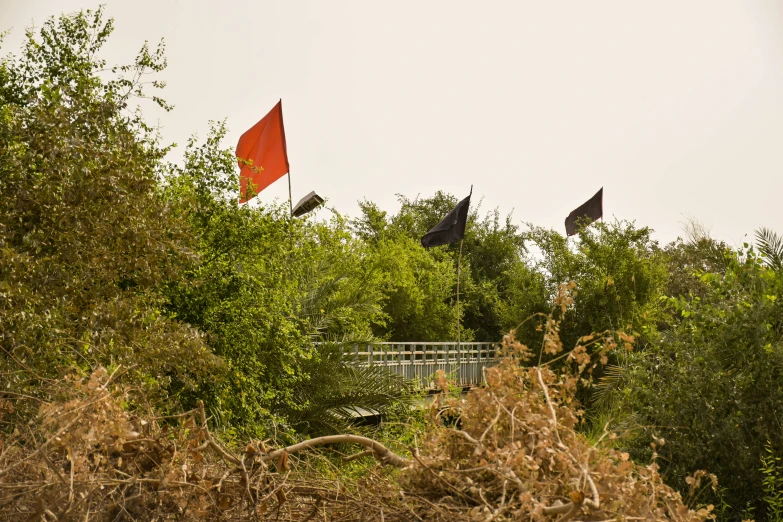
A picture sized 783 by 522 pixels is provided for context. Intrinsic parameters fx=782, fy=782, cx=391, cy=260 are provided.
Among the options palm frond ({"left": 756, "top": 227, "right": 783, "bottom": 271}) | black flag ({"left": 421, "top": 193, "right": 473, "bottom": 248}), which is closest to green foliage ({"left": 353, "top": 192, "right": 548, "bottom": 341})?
black flag ({"left": 421, "top": 193, "right": 473, "bottom": 248})

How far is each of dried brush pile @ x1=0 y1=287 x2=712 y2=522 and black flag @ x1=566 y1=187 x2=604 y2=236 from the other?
82.6ft

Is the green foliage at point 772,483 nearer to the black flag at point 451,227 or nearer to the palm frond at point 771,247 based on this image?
the palm frond at point 771,247

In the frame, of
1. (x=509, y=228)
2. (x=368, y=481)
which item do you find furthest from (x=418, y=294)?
(x=368, y=481)

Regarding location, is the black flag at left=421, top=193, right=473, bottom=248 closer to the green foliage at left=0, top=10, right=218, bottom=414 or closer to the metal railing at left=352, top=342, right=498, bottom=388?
the metal railing at left=352, top=342, right=498, bottom=388

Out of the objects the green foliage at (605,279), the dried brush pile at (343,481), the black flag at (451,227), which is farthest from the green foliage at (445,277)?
the dried brush pile at (343,481)

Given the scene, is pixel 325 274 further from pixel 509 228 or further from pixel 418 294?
pixel 509 228

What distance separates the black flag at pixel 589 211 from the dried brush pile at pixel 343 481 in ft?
82.6

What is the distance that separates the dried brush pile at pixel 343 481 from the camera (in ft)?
6.65

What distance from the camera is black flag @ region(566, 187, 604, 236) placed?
88.2 feet

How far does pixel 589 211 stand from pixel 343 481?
1009 inches

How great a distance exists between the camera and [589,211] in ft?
89.0

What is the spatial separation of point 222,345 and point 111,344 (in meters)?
4.63

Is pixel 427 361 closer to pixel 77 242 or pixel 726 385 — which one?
pixel 726 385

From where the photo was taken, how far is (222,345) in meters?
11.7
